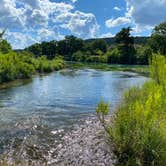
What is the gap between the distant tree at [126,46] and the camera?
336ft

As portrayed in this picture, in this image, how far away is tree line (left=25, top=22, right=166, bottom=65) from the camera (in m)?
91.7

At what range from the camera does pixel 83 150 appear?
43.4 ft

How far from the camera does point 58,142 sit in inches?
587

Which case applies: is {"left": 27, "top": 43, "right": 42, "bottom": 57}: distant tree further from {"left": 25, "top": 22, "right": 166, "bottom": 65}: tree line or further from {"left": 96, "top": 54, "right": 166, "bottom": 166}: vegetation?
{"left": 96, "top": 54, "right": 166, "bottom": 166}: vegetation

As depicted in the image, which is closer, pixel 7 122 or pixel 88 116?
pixel 7 122

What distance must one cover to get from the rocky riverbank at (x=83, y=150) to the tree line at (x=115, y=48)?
3282cm

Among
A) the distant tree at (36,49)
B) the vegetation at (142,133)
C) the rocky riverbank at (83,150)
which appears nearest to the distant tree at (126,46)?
the distant tree at (36,49)

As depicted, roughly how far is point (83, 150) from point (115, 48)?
105383 mm

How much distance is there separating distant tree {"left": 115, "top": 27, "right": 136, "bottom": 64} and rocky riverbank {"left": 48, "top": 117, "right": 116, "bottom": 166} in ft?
287

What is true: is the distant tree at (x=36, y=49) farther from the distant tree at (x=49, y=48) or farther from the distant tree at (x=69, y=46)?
the distant tree at (x=69, y=46)

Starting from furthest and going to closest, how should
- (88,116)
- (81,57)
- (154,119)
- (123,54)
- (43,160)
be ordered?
(81,57) < (123,54) < (88,116) < (43,160) < (154,119)

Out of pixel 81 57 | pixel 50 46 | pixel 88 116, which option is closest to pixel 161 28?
pixel 81 57

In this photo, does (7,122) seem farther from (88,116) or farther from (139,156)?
(139,156)

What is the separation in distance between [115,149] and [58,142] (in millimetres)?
4073
